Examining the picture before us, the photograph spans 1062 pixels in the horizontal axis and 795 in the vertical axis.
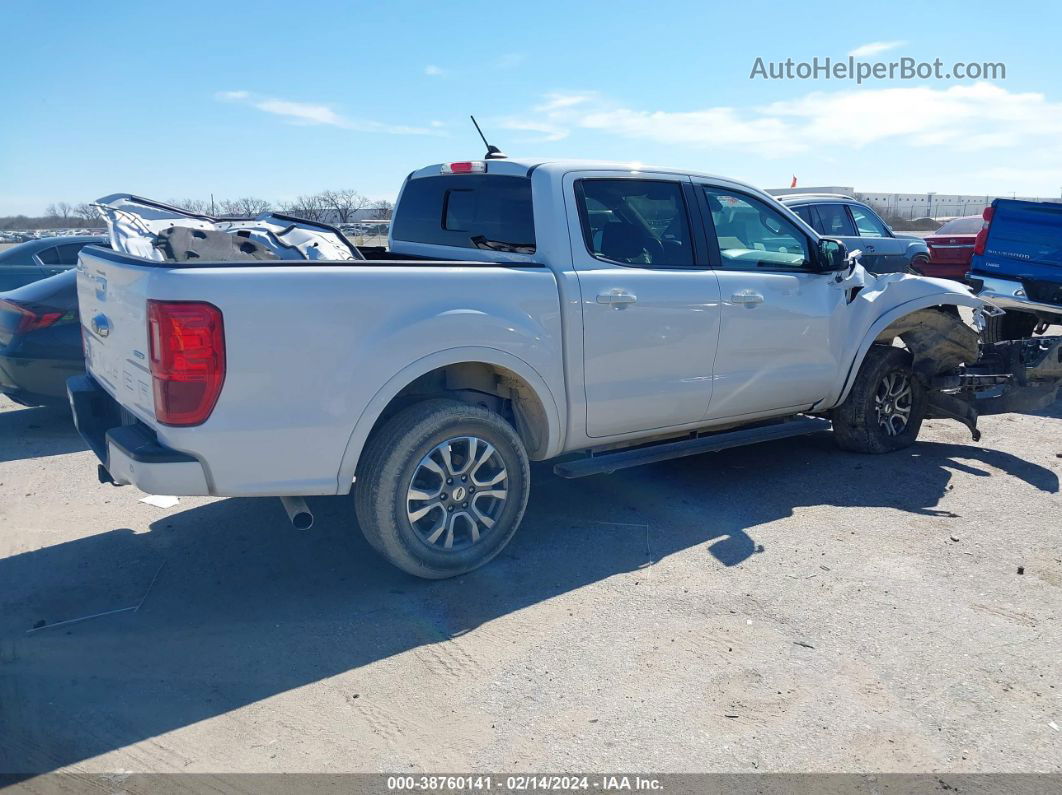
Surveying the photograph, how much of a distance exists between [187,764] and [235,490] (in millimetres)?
1154

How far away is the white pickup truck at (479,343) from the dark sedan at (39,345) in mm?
2583

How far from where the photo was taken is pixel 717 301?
513 cm

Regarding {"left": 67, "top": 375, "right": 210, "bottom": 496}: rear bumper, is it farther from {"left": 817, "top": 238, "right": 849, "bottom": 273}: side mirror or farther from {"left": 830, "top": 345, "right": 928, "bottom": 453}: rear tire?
{"left": 830, "top": 345, "right": 928, "bottom": 453}: rear tire

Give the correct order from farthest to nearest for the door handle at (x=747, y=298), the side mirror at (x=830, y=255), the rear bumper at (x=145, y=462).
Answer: the side mirror at (x=830, y=255), the door handle at (x=747, y=298), the rear bumper at (x=145, y=462)

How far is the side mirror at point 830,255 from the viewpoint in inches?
224

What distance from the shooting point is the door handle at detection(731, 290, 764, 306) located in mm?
5227

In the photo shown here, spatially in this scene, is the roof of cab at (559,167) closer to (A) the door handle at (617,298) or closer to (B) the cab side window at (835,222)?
(A) the door handle at (617,298)

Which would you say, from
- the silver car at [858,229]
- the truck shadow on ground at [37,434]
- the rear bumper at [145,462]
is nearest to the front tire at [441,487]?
the rear bumper at [145,462]

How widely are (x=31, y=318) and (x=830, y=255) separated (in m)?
6.12

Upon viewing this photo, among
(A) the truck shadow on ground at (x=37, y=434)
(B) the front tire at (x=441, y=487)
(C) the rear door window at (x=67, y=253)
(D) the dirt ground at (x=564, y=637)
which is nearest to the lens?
(D) the dirt ground at (x=564, y=637)

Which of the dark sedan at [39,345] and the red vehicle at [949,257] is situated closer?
the dark sedan at [39,345]

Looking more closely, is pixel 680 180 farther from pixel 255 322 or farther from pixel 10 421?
pixel 10 421

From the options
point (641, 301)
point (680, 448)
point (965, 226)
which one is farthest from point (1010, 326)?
point (965, 226)

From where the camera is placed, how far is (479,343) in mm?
4211
